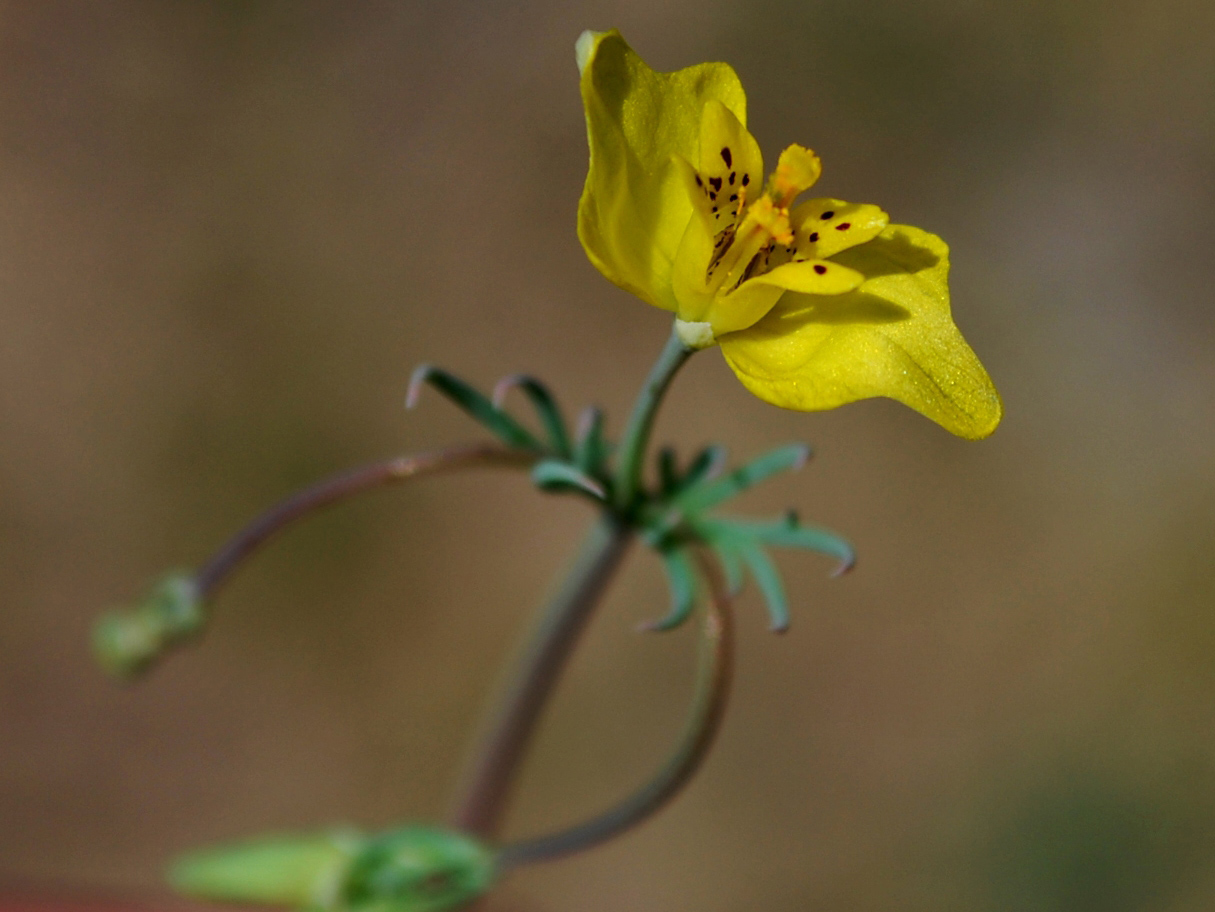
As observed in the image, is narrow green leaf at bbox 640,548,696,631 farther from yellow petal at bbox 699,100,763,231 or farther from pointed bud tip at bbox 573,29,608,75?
pointed bud tip at bbox 573,29,608,75

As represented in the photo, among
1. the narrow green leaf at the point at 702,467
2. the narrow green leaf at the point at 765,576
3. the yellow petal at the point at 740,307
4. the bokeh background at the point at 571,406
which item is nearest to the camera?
the yellow petal at the point at 740,307

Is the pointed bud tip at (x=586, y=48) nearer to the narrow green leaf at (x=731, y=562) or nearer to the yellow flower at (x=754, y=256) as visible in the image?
the yellow flower at (x=754, y=256)

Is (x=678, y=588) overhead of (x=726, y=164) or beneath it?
beneath

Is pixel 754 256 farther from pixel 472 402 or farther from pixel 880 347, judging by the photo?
pixel 472 402

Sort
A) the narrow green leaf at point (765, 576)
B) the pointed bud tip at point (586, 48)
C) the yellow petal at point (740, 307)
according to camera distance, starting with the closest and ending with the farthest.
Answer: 1. the pointed bud tip at point (586, 48)
2. the yellow petal at point (740, 307)
3. the narrow green leaf at point (765, 576)

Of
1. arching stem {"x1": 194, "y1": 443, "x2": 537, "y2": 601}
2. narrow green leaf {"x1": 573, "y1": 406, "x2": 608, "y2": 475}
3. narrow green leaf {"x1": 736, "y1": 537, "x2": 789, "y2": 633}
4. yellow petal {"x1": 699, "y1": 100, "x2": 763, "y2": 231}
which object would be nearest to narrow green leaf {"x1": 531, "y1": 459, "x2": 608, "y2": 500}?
narrow green leaf {"x1": 573, "y1": 406, "x2": 608, "y2": 475}

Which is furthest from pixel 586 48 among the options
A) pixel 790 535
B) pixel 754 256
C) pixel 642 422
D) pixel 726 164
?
pixel 790 535

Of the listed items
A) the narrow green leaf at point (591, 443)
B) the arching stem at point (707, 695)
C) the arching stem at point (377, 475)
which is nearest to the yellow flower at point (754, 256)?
the narrow green leaf at point (591, 443)
